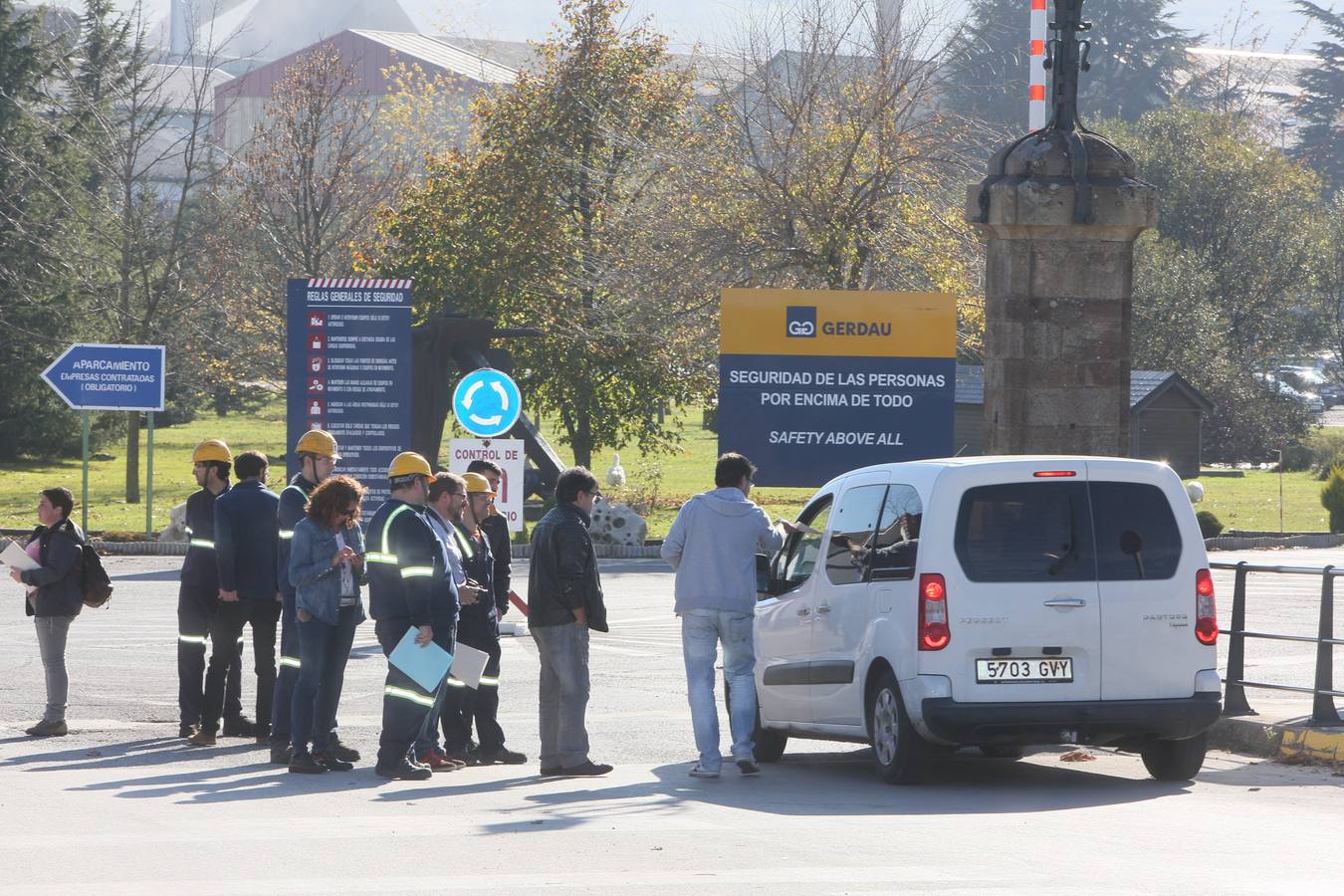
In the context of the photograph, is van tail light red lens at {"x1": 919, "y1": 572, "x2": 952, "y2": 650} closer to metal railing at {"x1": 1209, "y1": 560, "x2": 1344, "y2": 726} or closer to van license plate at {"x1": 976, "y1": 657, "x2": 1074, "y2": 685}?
van license plate at {"x1": 976, "y1": 657, "x2": 1074, "y2": 685}

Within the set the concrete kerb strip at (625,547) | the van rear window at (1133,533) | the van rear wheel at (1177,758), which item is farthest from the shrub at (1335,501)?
the van rear window at (1133,533)

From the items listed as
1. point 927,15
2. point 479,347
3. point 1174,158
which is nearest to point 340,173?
point 927,15

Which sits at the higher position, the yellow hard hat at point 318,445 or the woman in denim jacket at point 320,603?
the yellow hard hat at point 318,445

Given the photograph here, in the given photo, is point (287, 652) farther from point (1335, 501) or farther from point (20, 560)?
point (1335, 501)

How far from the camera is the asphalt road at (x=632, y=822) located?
734 centimetres

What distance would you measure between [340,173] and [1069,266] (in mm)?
32502

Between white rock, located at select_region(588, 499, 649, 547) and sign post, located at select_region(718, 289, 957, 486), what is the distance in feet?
31.8

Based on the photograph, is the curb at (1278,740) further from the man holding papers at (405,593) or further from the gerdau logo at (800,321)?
the gerdau logo at (800,321)

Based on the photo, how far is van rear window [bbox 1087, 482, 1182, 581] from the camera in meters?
10.1

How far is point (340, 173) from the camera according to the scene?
44500 millimetres

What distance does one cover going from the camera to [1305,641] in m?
11.5

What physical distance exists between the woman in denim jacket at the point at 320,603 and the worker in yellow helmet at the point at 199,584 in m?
1.43

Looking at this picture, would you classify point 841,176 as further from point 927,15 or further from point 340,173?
point 340,173

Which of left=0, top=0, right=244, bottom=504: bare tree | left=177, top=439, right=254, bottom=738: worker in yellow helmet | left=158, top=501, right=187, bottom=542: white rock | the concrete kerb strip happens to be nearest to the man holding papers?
left=177, top=439, right=254, bottom=738: worker in yellow helmet
